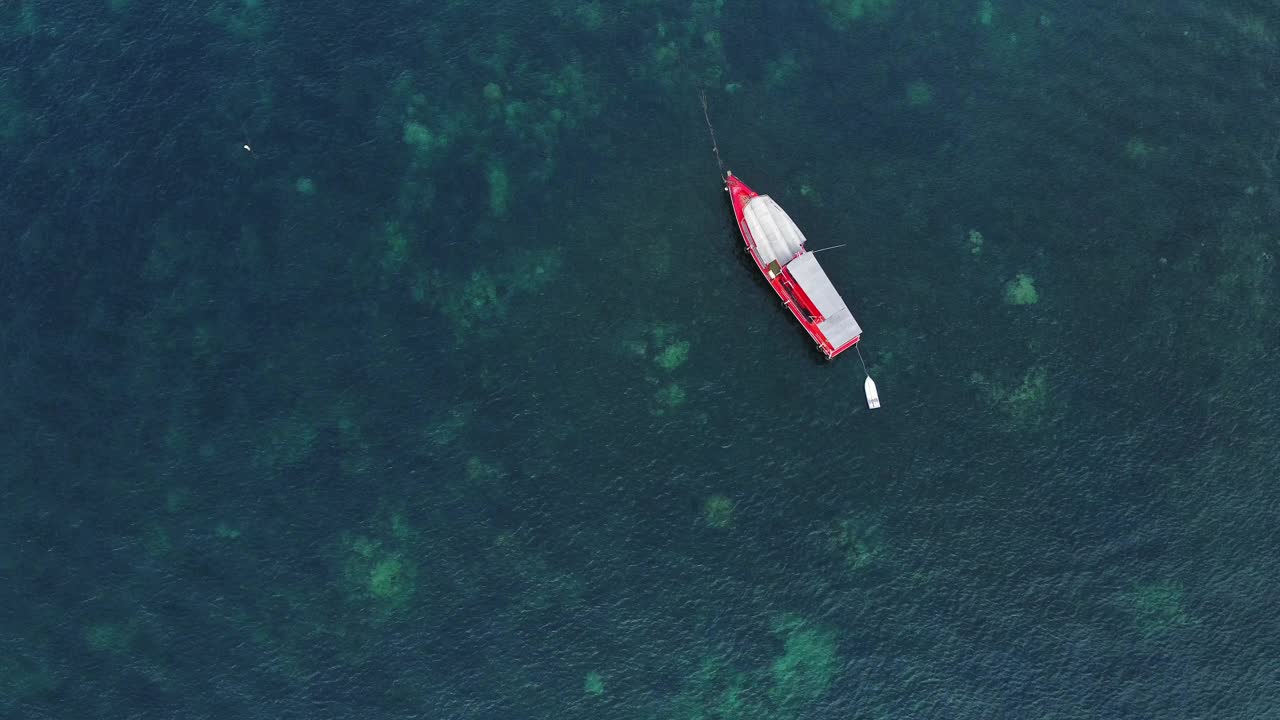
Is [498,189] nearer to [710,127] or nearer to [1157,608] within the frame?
[710,127]

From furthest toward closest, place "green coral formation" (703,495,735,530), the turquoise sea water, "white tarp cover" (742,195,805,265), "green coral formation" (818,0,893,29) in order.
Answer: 1. "green coral formation" (818,0,893,29)
2. "white tarp cover" (742,195,805,265)
3. "green coral formation" (703,495,735,530)
4. the turquoise sea water

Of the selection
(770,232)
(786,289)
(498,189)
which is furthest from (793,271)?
(498,189)

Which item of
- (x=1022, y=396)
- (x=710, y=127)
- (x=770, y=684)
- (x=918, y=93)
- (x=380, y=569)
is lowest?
(x=380, y=569)

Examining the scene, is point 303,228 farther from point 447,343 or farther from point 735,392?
point 735,392

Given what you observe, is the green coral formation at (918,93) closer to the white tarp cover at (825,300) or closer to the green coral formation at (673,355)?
the white tarp cover at (825,300)

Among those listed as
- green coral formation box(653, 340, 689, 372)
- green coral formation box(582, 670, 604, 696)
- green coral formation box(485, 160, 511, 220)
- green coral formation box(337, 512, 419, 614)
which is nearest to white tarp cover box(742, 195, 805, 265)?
green coral formation box(653, 340, 689, 372)

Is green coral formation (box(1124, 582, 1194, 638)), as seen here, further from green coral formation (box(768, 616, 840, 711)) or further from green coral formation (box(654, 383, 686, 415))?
green coral formation (box(654, 383, 686, 415))

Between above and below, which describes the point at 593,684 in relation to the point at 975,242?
Answer: below

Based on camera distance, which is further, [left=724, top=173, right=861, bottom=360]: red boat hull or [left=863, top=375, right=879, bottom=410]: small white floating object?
[left=863, top=375, right=879, bottom=410]: small white floating object
